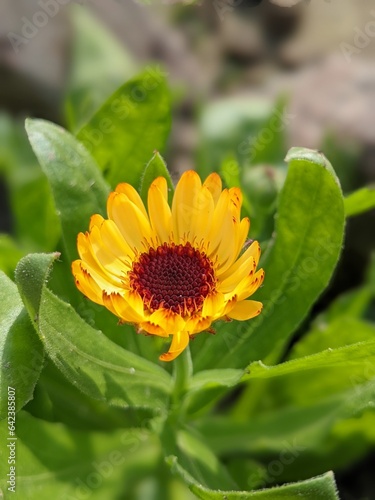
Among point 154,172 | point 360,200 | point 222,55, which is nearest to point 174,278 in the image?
point 154,172

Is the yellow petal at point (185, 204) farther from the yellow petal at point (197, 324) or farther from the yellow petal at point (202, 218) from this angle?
the yellow petal at point (197, 324)

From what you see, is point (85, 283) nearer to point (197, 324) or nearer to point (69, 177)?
point (197, 324)

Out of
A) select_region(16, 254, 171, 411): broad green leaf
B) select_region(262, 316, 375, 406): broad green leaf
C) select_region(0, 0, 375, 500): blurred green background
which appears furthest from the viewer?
select_region(0, 0, 375, 500): blurred green background

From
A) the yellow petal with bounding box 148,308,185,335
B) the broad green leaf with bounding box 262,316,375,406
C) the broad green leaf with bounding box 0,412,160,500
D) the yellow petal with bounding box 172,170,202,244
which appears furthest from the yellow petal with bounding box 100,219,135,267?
the broad green leaf with bounding box 262,316,375,406

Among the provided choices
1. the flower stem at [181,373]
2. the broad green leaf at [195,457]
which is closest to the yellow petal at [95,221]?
the flower stem at [181,373]

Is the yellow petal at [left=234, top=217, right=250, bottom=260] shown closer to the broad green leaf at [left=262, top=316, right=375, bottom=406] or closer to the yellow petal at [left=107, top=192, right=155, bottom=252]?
the yellow petal at [left=107, top=192, right=155, bottom=252]

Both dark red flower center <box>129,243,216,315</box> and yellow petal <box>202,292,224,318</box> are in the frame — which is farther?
dark red flower center <box>129,243,216,315</box>

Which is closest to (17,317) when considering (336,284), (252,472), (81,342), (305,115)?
(81,342)
